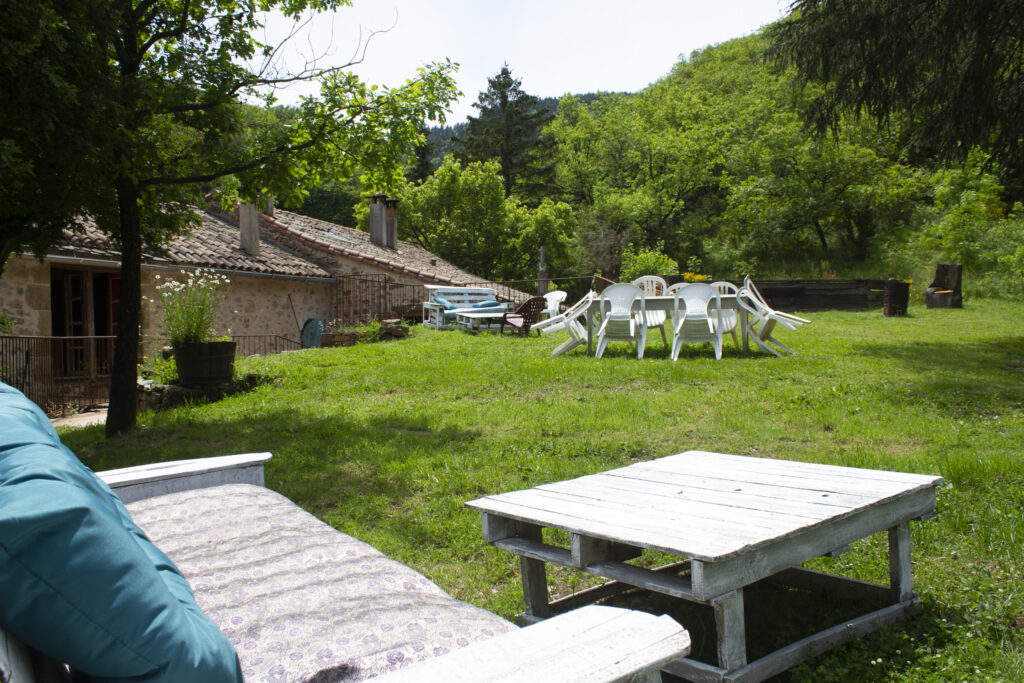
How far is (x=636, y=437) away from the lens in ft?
18.2

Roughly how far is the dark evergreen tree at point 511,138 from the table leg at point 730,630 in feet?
133

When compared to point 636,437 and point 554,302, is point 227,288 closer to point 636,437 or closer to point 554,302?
point 554,302

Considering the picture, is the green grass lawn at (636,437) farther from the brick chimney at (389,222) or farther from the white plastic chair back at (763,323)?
the brick chimney at (389,222)

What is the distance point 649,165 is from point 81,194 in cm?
3307

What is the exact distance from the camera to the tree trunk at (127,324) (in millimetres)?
7055

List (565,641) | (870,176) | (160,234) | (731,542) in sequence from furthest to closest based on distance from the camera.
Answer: (870,176) → (160,234) → (731,542) → (565,641)

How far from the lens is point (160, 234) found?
7926mm

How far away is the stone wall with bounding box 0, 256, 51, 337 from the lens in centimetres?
1117

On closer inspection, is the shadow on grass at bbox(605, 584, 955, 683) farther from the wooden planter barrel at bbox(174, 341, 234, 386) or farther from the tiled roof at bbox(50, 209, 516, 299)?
the tiled roof at bbox(50, 209, 516, 299)

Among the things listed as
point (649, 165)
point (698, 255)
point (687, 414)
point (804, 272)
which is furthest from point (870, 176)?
point (687, 414)

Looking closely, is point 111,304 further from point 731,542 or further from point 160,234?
point 731,542

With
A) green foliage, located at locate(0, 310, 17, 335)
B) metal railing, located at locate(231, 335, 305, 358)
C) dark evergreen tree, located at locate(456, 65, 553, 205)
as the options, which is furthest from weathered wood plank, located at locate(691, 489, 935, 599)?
dark evergreen tree, located at locate(456, 65, 553, 205)

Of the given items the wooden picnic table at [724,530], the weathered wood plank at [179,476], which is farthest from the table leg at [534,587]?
the weathered wood plank at [179,476]

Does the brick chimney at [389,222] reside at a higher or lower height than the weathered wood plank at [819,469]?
higher
